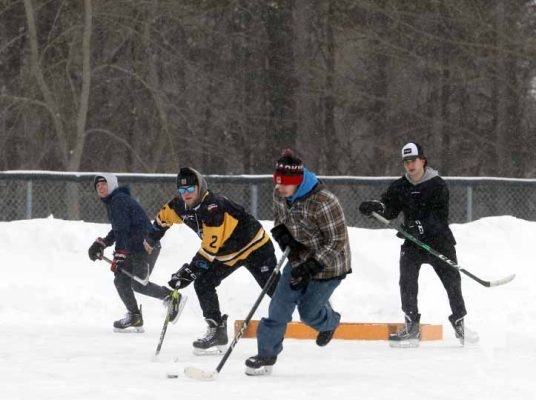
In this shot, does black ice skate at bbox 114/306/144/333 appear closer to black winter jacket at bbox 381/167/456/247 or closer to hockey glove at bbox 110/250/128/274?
hockey glove at bbox 110/250/128/274

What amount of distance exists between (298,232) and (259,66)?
17.0 m

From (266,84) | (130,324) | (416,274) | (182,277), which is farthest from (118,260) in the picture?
(266,84)

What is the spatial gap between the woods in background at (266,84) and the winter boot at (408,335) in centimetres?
1302

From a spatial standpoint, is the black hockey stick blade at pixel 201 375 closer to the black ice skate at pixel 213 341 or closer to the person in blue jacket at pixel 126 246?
the black ice skate at pixel 213 341

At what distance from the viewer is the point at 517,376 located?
24.4 ft

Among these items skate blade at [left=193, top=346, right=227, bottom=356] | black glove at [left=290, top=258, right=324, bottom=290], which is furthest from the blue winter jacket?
black glove at [left=290, top=258, right=324, bottom=290]

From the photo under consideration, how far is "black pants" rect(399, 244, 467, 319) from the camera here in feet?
30.6

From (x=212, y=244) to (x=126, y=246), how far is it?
2.08m

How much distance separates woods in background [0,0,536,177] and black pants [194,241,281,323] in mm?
12941

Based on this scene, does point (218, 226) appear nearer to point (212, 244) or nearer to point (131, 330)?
point (212, 244)

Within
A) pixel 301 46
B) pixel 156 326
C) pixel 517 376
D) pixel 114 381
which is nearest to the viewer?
pixel 114 381

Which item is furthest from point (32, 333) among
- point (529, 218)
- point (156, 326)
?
point (529, 218)

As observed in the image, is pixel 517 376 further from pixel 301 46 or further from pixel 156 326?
pixel 301 46

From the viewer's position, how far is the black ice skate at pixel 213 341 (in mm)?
8648
